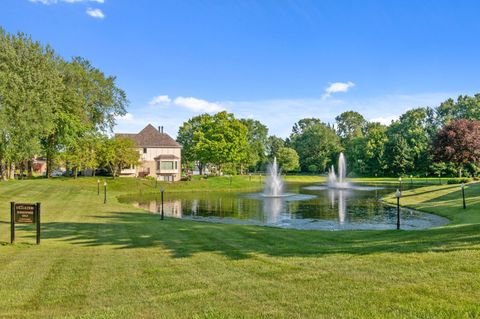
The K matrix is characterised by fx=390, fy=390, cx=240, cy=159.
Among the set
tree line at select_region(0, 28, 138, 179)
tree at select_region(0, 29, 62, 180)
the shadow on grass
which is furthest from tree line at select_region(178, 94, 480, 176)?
the shadow on grass

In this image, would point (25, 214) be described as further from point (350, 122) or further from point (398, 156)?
point (350, 122)

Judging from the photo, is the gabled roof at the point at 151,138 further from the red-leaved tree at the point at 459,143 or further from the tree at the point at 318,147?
the tree at the point at 318,147

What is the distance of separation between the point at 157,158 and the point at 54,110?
20041 millimetres

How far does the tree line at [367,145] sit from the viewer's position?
4672 cm

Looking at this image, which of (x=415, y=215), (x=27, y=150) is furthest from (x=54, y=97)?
(x=415, y=215)

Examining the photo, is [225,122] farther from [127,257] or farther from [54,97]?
[127,257]

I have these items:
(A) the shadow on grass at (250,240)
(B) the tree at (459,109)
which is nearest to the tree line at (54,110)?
(A) the shadow on grass at (250,240)

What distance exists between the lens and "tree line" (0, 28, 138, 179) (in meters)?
36.8

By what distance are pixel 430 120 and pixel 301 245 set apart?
317ft

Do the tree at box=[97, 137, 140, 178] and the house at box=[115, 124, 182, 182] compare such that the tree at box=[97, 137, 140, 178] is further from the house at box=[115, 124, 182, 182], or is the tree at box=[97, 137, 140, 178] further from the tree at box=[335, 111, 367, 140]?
the tree at box=[335, 111, 367, 140]

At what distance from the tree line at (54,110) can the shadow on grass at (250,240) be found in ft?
71.4

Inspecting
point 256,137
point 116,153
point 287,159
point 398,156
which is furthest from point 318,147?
point 116,153

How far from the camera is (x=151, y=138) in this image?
235ft

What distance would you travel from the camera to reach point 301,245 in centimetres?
1192
